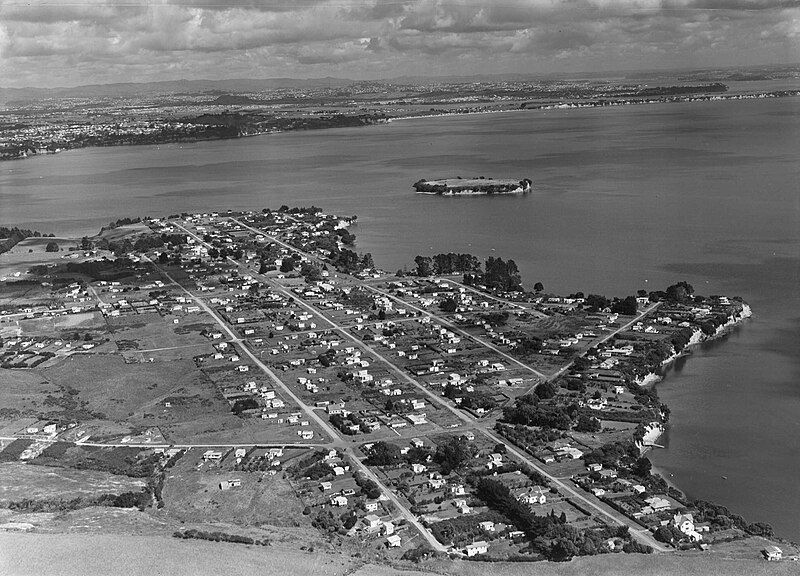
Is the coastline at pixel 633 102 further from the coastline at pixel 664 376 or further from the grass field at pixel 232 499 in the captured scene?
the grass field at pixel 232 499

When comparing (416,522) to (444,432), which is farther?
(444,432)

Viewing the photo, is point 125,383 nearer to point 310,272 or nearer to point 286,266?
point 310,272

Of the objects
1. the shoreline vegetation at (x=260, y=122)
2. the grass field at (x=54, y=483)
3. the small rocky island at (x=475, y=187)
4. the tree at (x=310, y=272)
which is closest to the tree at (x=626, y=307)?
the tree at (x=310, y=272)

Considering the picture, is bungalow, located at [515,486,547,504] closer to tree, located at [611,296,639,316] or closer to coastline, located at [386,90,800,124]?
tree, located at [611,296,639,316]

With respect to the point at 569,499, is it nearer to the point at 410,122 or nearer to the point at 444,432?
the point at 444,432

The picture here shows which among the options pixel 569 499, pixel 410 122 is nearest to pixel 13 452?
pixel 569 499

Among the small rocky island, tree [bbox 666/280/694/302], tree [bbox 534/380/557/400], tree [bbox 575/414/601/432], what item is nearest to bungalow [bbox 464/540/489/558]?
tree [bbox 575/414/601/432]

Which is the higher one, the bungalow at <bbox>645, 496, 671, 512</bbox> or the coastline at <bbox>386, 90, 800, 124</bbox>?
the coastline at <bbox>386, 90, 800, 124</bbox>
